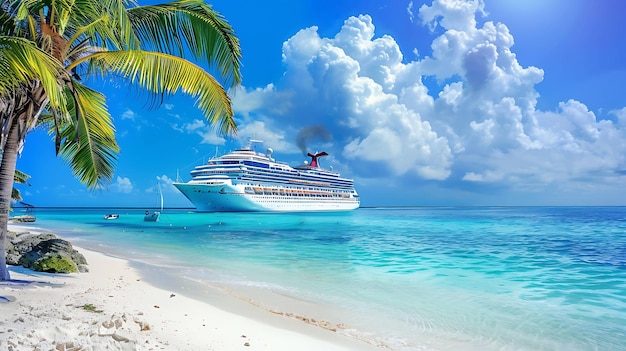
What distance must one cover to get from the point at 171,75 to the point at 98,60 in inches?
59.9

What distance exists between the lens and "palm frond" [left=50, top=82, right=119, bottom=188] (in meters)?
5.26

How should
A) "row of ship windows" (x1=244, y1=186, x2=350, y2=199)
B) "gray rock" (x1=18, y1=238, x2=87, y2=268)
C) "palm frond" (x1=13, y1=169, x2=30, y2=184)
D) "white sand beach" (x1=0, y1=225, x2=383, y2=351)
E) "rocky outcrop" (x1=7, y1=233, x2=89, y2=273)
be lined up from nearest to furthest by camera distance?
"white sand beach" (x1=0, y1=225, x2=383, y2=351) → "rocky outcrop" (x1=7, y1=233, x2=89, y2=273) → "gray rock" (x1=18, y1=238, x2=87, y2=268) → "palm frond" (x1=13, y1=169, x2=30, y2=184) → "row of ship windows" (x1=244, y1=186, x2=350, y2=199)

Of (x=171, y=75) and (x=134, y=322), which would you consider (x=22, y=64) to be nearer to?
(x=171, y=75)

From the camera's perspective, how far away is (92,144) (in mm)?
6039

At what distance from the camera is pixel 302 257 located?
40.8ft

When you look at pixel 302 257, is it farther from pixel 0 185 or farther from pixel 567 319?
pixel 0 185

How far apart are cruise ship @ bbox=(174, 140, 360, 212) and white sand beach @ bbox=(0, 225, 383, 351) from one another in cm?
4250

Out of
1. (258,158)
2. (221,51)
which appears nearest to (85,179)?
(221,51)

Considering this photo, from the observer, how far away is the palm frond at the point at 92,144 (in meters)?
5.26

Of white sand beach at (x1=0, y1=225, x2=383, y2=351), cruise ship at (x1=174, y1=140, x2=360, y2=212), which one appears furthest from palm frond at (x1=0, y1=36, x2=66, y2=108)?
cruise ship at (x1=174, y1=140, x2=360, y2=212)

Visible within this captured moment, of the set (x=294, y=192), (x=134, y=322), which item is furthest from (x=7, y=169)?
(x=294, y=192)

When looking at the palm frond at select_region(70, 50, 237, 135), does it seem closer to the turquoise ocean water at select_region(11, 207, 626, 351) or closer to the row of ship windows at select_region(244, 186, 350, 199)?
the turquoise ocean water at select_region(11, 207, 626, 351)

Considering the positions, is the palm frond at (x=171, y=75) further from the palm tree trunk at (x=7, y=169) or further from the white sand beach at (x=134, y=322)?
the white sand beach at (x=134, y=322)

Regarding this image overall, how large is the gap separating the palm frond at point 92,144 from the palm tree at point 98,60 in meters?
0.02
